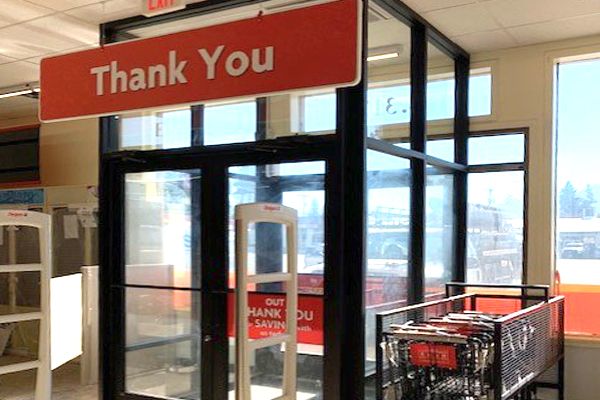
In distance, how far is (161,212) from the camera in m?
5.04

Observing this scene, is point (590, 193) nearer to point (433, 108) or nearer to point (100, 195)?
point (433, 108)

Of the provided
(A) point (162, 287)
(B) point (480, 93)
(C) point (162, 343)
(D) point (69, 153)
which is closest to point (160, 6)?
(A) point (162, 287)

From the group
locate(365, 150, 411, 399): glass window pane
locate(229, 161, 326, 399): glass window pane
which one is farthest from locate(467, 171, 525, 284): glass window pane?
locate(229, 161, 326, 399): glass window pane

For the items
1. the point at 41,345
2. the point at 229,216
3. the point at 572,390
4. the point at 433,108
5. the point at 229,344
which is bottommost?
the point at 572,390

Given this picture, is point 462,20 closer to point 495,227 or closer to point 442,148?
point 442,148

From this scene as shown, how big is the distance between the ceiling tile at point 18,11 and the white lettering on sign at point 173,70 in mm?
2168

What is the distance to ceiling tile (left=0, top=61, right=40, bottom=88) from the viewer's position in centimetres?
615

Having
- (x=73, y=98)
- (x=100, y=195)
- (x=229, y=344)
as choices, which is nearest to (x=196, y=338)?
(x=229, y=344)

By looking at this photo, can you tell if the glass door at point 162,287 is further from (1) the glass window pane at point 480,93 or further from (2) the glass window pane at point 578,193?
(2) the glass window pane at point 578,193

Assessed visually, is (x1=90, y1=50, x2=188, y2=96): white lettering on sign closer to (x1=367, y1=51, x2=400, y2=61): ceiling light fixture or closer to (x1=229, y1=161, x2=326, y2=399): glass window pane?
(x1=229, y1=161, x2=326, y2=399): glass window pane

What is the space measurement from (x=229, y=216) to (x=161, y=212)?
70 cm

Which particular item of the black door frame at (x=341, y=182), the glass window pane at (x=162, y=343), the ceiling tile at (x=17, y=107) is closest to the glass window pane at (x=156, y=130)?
the black door frame at (x=341, y=182)

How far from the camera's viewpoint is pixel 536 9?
4.65m

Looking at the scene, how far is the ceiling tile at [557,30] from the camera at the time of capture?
4.91 metres
